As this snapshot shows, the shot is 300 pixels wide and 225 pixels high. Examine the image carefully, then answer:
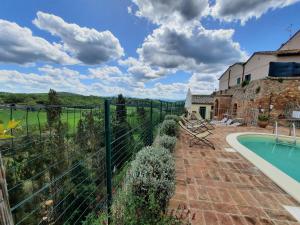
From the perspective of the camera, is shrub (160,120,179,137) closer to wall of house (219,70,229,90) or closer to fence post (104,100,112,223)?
fence post (104,100,112,223)

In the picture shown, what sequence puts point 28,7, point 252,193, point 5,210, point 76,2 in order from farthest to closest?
point 28,7, point 76,2, point 252,193, point 5,210

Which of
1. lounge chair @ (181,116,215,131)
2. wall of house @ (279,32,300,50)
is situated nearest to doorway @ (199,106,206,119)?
wall of house @ (279,32,300,50)

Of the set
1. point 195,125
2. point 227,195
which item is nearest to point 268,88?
point 195,125

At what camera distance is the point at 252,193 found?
323cm

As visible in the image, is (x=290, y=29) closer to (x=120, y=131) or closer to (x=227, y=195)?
(x=227, y=195)

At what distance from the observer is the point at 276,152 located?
7117 mm

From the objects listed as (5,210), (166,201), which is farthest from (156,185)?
(5,210)

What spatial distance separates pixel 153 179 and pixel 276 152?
696 cm

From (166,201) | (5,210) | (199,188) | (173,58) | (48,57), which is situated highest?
(173,58)

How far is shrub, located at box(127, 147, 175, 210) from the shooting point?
7.49ft

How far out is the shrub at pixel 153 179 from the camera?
2283 mm

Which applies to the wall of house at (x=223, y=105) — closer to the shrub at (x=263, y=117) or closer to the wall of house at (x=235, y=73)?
the wall of house at (x=235, y=73)

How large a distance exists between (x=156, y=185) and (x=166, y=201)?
305mm

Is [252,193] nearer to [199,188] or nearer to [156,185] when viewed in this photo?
[199,188]
